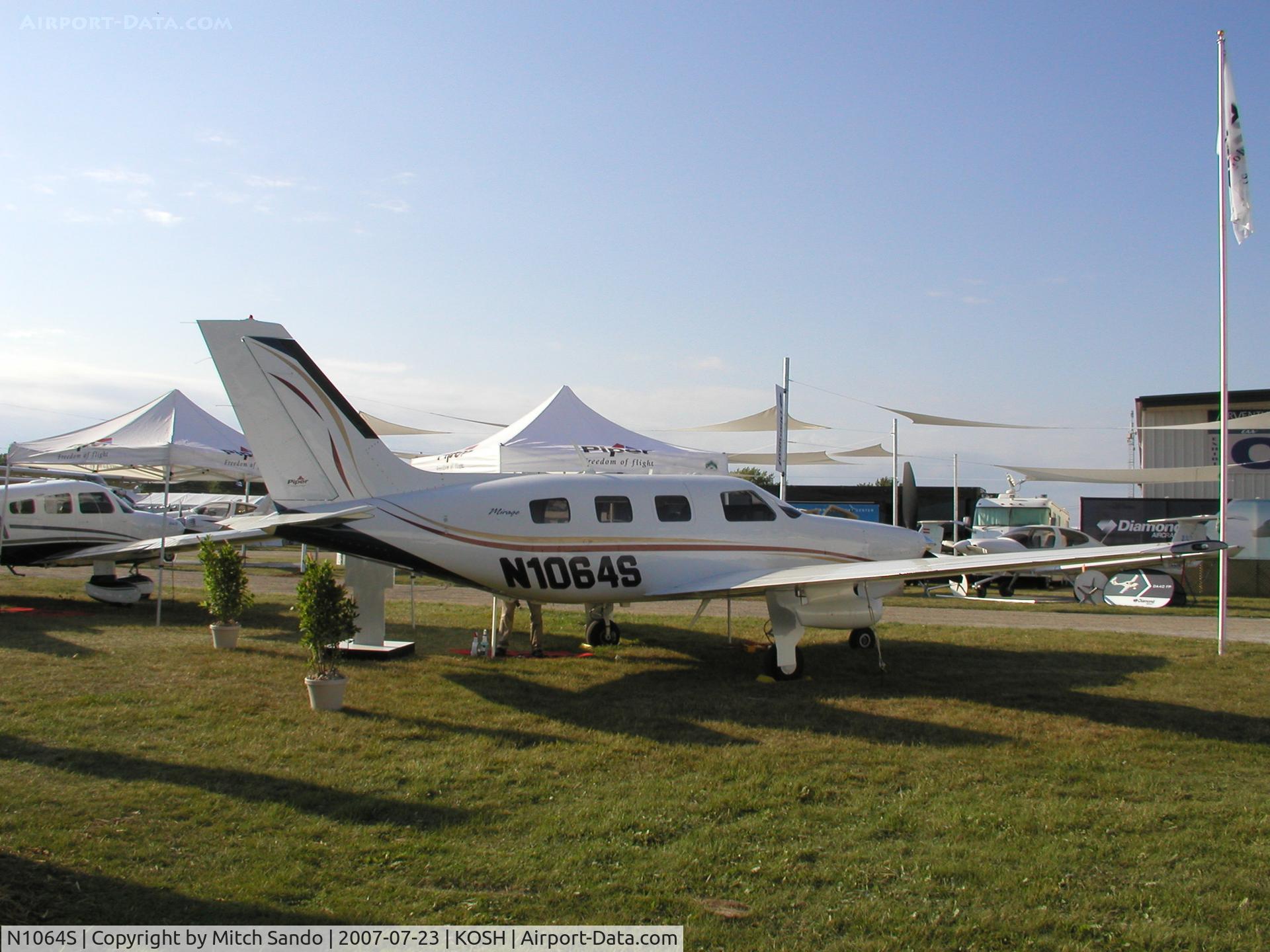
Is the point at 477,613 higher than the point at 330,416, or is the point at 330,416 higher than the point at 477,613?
the point at 330,416

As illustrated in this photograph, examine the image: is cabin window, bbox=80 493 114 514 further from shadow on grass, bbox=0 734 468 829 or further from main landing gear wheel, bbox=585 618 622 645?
shadow on grass, bbox=0 734 468 829

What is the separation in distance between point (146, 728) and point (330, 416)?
4264mm

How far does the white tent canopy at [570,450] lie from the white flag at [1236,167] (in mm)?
8598

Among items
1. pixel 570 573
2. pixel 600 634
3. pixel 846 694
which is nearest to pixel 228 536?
pixel 600 634

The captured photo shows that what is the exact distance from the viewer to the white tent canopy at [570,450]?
15758mm

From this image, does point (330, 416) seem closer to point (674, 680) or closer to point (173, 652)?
point (173, 652)

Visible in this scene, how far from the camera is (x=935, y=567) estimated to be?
9.83m

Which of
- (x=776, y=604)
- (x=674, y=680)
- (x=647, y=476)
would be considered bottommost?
(x=674, y=680)

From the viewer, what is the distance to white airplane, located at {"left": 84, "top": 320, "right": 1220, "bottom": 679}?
10.5 meters

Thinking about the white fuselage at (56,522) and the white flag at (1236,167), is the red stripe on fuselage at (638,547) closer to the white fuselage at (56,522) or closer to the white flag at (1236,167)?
the white flag at (1236,167)

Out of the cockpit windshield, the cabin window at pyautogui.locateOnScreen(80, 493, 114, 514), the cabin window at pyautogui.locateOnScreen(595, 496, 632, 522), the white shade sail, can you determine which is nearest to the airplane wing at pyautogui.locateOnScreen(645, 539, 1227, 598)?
the cabin window at pyautogui.locateOnScreen(595, 496, 632, 522)

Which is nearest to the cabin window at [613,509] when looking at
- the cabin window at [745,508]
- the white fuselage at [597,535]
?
the white fuselage at [597,535]

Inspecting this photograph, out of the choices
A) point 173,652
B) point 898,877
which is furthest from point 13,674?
point 898,877

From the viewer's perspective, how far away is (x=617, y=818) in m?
5.75
